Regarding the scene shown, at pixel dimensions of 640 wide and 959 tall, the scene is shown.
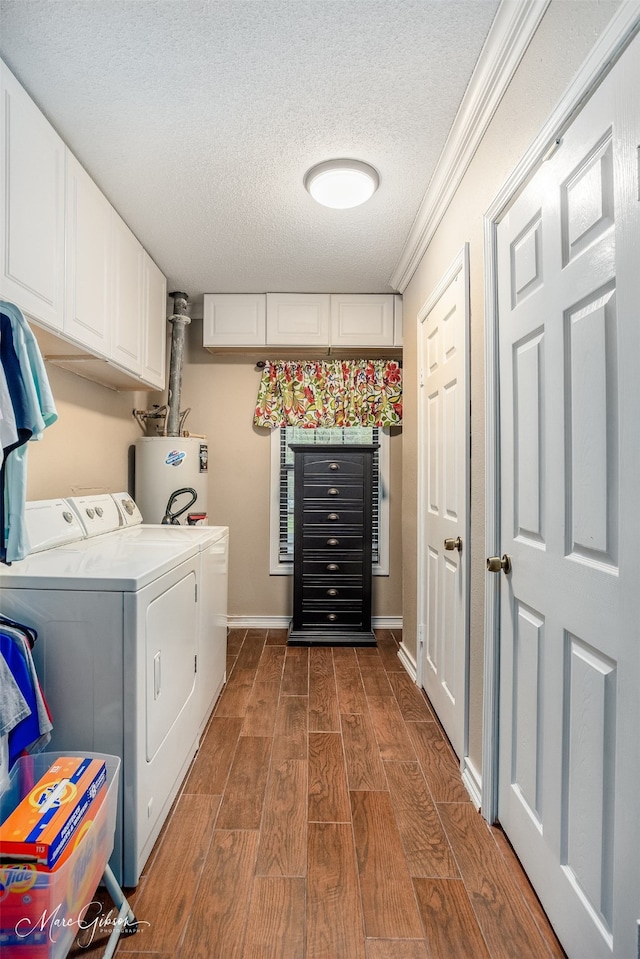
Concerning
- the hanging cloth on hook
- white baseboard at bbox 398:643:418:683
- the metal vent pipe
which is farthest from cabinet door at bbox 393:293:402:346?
the hanging cloth on hook

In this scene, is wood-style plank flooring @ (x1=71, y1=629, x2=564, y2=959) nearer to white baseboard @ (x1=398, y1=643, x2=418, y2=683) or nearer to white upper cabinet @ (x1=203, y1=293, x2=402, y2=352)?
white baseboard @ (x1=398, y1=643, x2=418, y2=683)

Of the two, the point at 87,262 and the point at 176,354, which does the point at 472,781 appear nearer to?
the point at 87,262

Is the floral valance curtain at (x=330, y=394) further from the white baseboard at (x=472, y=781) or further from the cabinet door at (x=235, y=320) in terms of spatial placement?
the white baseboard at (x=472, y=781)

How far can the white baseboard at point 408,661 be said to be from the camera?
2.80 m

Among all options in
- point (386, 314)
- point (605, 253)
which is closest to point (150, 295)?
point (386, 314)

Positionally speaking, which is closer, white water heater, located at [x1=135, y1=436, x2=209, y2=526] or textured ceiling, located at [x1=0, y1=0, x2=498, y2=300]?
textured ceiling, located at [x1=0, y1=0, x2=498, y2=300]

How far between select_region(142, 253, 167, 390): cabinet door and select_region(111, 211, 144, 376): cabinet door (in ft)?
0.27

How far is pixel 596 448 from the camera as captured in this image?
1.06m

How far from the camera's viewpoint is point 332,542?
3443mm

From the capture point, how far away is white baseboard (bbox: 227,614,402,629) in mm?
3812

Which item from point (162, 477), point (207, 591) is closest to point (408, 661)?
point (207, 591)

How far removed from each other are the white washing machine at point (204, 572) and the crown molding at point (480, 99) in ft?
6.25

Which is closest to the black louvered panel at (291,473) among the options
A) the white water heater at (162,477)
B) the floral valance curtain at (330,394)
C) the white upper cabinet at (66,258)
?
the floral valance curtain at (330,394)

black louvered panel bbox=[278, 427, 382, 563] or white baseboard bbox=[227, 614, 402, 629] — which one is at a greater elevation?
black louvered panel bbox=[278, 427, 382, 563]
